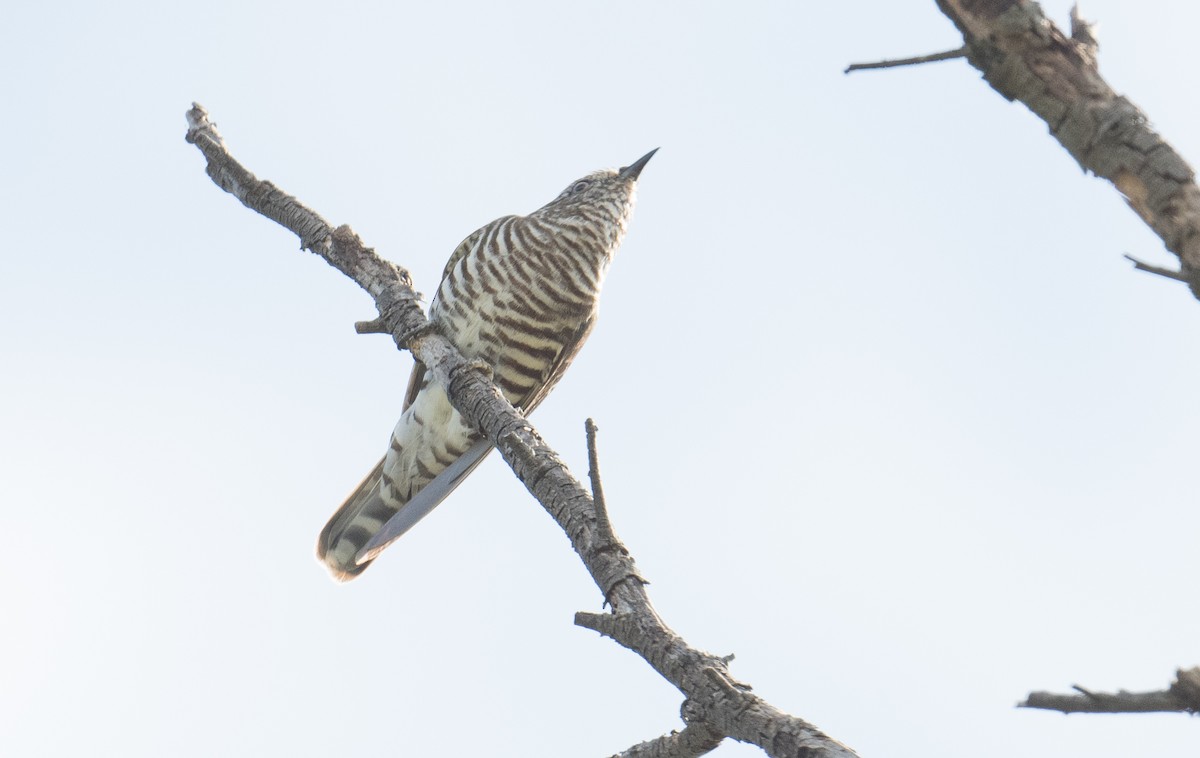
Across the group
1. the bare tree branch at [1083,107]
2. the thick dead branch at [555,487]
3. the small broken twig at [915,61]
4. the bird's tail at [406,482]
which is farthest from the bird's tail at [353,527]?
the bare tree branch at [1083,107]

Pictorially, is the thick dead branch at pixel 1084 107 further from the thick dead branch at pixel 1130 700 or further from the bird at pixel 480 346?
the bird at pixel 480 346

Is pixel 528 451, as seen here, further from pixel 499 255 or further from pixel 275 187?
pixel 499 255

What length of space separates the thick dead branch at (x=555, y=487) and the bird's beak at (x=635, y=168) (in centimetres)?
328

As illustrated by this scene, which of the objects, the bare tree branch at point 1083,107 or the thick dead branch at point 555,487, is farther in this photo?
the thick dead branch at point 555,487

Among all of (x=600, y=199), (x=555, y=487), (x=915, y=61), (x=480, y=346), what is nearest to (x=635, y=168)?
(x=600, y=199)

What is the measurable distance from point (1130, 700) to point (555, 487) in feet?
8.53

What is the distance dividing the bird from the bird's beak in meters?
1.11

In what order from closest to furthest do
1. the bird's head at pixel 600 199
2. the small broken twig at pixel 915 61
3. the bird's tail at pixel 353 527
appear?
the small broken twig at pixel 915 61 < the bird's tail at pixel 353 527 < the bird's head at pixel 600 199

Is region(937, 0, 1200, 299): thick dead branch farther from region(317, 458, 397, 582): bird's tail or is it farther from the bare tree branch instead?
region(317, 458, 397, 582): bird's tail

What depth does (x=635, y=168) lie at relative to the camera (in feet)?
30.9

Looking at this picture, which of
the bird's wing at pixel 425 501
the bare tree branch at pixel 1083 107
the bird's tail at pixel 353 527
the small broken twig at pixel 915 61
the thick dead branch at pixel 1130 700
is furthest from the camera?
the bird's tail at pixel 353 527

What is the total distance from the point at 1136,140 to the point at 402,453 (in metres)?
6.36

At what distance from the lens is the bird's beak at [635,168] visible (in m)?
9.33

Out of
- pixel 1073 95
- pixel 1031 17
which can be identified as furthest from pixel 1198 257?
pixel 1031 17
